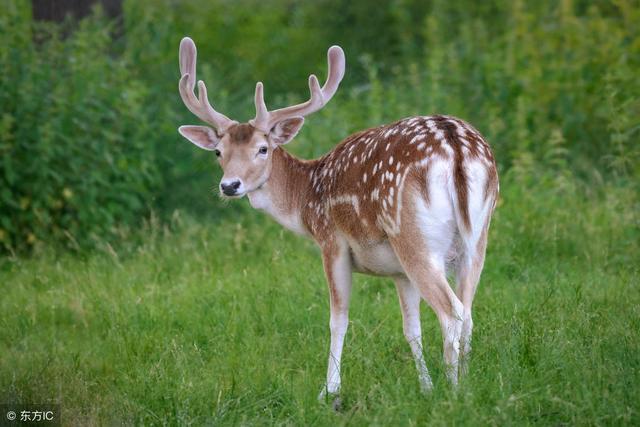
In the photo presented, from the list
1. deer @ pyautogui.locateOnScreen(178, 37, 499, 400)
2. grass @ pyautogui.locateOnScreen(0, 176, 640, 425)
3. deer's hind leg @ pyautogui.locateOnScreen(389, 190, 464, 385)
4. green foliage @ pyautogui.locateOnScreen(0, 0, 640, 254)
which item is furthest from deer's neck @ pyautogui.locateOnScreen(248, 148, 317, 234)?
green foliage @ pyautogui.locateOnScreen(0, 0, 640, 254)

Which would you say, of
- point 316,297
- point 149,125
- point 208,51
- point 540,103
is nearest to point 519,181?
point 540,103

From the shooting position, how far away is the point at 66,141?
8.95 metres

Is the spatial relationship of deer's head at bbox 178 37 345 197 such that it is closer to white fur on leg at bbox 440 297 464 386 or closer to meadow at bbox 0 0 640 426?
meadow at bbox 0 0 640 426

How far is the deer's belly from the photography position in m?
5.38

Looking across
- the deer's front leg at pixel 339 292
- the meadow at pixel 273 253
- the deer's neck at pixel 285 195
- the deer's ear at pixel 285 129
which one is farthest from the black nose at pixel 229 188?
the meadow at pixel 273 253

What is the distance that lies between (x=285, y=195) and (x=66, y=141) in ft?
11.3

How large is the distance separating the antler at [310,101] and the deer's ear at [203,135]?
27 cm

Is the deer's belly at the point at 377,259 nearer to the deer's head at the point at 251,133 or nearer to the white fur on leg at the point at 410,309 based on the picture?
the white fur on leg at the point at 410,309

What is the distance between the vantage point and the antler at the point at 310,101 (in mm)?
5953

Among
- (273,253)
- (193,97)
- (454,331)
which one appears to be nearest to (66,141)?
(273,253)

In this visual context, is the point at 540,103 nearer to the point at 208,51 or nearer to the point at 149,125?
the point at 149,125

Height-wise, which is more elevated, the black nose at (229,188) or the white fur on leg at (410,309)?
the black nose at (229,188)

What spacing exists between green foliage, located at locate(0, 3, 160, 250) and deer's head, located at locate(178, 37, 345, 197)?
2.68 metres

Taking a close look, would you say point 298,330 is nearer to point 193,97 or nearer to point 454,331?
point 193,97
